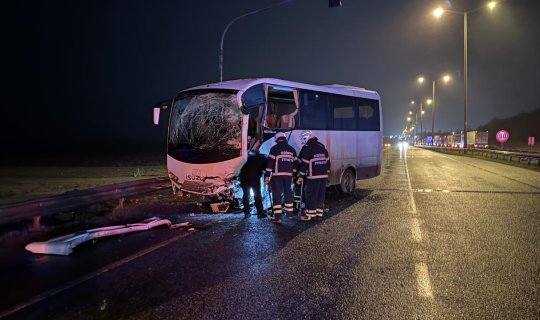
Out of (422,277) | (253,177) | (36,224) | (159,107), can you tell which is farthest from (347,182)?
(36,224)

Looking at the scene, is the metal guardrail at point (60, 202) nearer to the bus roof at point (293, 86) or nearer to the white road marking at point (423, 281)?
the bus roof at point (293, 86)

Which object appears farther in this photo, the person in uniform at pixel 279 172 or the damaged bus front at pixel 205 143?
the damaged bus front at pixel 205 143

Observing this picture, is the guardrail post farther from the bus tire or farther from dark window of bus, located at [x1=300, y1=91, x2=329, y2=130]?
the bus tire

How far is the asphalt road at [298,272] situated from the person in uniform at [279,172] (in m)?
0.51

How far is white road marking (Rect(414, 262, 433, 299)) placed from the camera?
4.93 meters

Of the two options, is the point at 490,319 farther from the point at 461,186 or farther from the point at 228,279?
the point at 461,186

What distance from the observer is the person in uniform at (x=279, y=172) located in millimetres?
9188

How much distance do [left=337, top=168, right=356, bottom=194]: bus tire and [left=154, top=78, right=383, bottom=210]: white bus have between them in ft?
2.02

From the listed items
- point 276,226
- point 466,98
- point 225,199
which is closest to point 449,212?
point 276,226

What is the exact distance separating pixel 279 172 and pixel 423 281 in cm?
438

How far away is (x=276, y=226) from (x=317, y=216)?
48.4 inches

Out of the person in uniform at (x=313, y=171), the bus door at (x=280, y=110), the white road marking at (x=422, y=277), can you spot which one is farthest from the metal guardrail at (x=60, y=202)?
the white road marking at (x=422, y=277)

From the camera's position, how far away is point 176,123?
10.8m

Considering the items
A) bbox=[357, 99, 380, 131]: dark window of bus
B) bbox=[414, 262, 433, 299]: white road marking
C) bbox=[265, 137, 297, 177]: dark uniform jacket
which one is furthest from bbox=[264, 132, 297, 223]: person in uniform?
bbox=[357, 99, 380, 131]: dark window of bus
